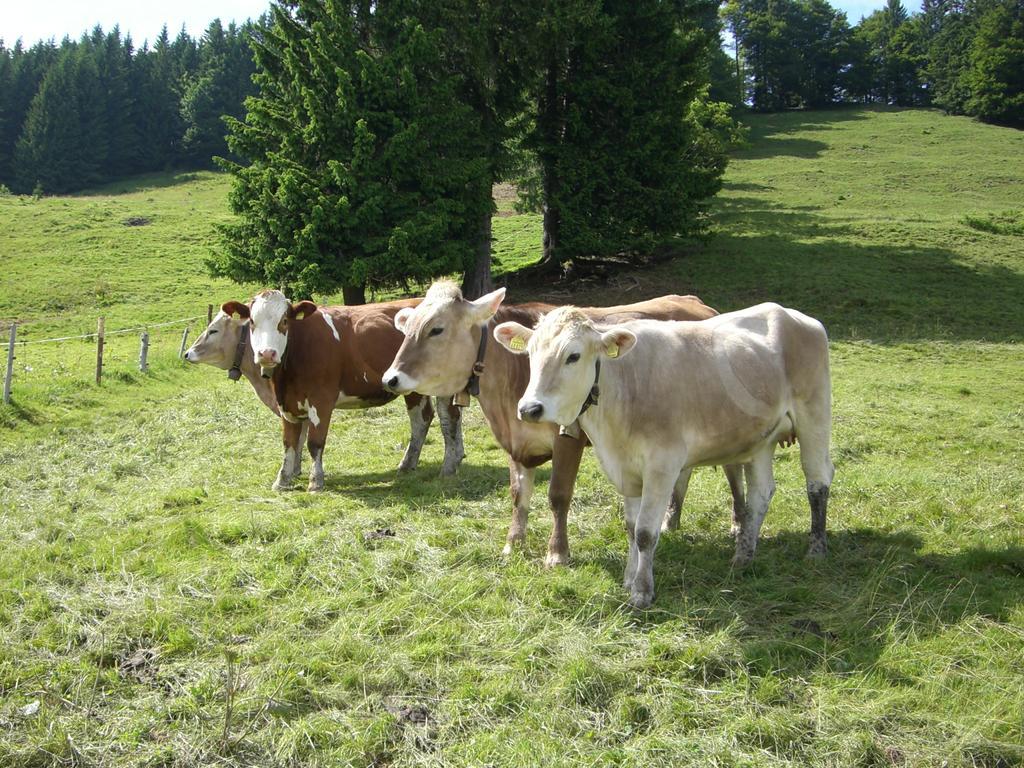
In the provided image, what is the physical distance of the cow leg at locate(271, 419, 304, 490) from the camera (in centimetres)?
939

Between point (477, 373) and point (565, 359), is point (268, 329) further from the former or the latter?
point (565, 359)

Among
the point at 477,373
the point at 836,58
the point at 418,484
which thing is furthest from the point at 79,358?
the point at 836,58

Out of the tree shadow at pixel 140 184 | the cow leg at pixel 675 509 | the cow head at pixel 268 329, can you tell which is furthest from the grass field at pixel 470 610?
the tree shadow at pixel 140 184

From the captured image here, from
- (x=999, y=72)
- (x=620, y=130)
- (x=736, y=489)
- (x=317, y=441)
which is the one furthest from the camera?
(x=999, y=72)

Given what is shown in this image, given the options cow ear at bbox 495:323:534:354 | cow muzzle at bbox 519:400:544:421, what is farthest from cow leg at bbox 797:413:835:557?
cow muzzle at bbox 519:400:544:421

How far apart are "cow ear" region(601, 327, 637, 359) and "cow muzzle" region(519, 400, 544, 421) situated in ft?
2.22

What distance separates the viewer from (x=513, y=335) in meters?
6.11

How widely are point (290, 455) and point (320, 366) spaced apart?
1.09 meters

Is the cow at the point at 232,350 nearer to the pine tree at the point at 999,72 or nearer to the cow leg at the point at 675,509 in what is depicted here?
the cow leg at the point at 675,509

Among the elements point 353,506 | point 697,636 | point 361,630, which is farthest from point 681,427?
point 353,506

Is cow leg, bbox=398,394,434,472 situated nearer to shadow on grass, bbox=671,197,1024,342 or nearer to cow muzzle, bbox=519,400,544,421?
cow muzzle, bbox=519,400,544,421

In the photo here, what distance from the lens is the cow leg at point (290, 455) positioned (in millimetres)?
9391

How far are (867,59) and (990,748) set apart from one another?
91.3 m

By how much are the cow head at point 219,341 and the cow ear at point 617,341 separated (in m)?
5.97
